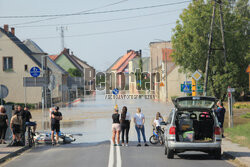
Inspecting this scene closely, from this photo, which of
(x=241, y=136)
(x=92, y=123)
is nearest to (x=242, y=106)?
(x=92, y=123)

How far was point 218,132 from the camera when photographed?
1425 cm

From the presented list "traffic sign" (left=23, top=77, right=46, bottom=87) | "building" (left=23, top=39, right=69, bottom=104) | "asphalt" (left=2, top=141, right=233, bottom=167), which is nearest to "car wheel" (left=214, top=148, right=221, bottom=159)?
"asphalt" (left=2, top=141, right=233, bottom=167)

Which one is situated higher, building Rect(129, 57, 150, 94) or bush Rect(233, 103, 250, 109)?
building Rect(129, 57, 150, 94)

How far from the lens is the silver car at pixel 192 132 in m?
14.2

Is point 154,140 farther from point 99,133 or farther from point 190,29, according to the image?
point 190,29

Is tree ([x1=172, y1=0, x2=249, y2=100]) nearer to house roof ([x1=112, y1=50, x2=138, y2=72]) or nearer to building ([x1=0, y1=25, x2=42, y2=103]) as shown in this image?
building ([x1=0, y1=25, x2=42, y2=103])

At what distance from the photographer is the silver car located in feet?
46.5

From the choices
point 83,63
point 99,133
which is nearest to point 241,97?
point 99,133

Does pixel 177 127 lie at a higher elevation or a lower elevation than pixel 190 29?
lower

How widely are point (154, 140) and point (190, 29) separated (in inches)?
944

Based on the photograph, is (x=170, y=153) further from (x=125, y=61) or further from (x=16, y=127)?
(x=125, y=61)

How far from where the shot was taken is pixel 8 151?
57.6 feet

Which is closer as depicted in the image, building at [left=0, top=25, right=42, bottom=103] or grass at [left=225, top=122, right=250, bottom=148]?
grass at [left=225, top=122, right=250, bottom=148]

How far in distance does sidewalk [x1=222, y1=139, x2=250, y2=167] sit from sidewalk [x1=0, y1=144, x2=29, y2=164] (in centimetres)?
708
